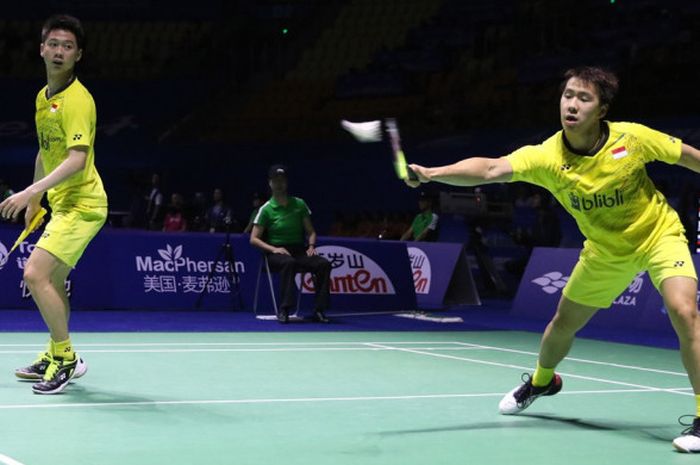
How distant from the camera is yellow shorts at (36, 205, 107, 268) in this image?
7477mm

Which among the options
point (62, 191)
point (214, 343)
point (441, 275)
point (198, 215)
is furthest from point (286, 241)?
point (198, 215)

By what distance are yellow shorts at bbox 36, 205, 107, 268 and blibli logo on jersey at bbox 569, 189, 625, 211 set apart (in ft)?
10.4

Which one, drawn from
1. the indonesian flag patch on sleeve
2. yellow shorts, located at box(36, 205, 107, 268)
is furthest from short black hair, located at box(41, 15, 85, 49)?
the indonesian flag patch on sleeve

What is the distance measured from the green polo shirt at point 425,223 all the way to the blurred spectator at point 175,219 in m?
4.78

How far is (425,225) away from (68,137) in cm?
1027

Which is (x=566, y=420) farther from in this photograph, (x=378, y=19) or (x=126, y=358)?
(x=378, y=19)

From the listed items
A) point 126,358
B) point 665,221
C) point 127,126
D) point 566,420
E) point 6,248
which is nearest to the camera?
point 665,221

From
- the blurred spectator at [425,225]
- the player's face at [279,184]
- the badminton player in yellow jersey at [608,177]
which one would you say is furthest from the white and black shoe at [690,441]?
the blurred spectator at [425,225]

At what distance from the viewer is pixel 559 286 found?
15031mm

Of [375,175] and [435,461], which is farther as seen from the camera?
[375,175]

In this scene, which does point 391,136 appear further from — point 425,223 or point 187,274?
point 425,223

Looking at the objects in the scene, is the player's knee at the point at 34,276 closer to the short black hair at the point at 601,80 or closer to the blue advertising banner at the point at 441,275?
the short black hair at the point at 601,80

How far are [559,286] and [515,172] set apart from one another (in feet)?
29.6

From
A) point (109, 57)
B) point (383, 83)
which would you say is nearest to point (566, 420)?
point (383, 83)
